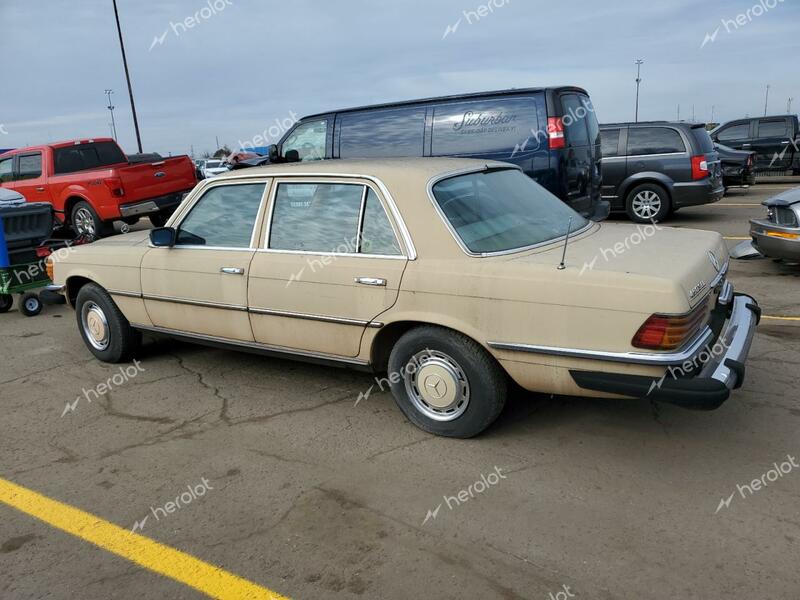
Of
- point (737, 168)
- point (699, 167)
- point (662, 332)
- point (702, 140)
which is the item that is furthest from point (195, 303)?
point (737, 168)

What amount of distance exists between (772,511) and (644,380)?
0.80m

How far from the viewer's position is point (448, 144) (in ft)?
26.9

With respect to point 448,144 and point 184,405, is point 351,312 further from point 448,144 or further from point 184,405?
point 448,144

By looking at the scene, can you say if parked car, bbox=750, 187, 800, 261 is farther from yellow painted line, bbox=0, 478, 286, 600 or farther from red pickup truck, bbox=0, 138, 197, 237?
red pickup truck, bbox=0, 138, 197, 237

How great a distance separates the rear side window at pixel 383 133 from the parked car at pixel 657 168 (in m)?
4.15

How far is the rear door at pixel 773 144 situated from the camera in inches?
669

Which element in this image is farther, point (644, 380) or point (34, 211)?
point (34, 211)

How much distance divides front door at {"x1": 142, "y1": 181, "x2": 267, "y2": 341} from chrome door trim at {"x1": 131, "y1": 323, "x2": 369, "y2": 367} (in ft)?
0.11

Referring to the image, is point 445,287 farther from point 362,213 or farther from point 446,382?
point 362,213

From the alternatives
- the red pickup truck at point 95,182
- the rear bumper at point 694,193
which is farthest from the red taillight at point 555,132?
the red pickup truck at point 95,182

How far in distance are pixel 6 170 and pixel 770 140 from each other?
17.9 meters

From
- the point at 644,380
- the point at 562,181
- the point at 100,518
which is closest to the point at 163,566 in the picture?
the point at 100,518

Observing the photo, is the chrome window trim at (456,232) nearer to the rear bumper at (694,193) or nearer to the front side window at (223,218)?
the front side window at (223,218)

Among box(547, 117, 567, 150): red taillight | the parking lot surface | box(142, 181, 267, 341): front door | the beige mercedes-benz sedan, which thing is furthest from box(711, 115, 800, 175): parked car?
box(142, 181, 267, 341): front door
